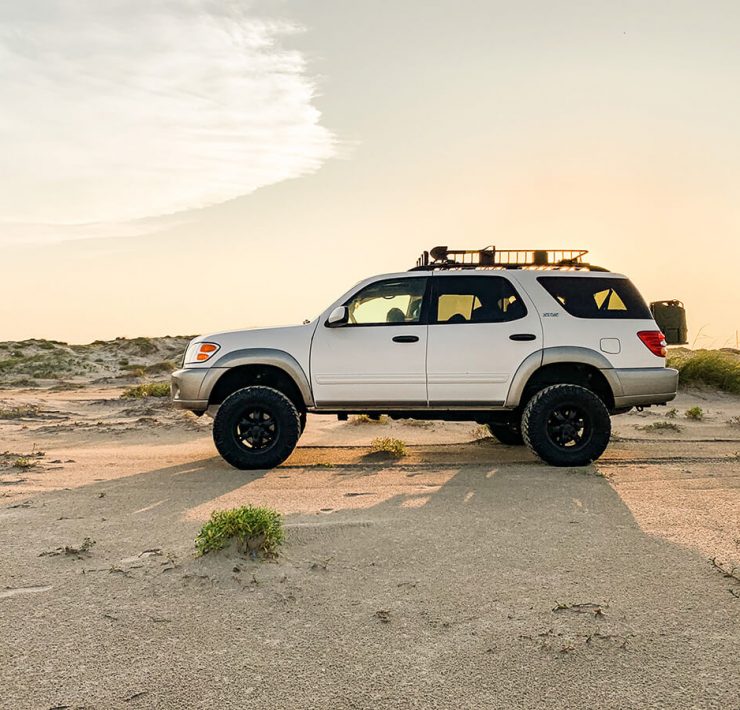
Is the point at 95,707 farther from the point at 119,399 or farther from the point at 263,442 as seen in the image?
the point at 119,399

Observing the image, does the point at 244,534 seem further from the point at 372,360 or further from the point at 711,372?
the point at 711,372

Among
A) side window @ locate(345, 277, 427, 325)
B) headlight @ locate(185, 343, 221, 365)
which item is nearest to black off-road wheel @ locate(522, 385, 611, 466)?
side window @ locate(345, 277, 427, 325)

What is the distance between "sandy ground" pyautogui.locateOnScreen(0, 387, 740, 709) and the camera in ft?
9.61

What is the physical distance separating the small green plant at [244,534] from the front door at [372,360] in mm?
3206

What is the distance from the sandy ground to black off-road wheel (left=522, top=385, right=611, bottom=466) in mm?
198

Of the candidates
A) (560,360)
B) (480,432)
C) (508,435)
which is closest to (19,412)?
(480,432)

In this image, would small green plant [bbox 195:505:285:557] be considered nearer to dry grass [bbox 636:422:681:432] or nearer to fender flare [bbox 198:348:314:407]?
fender flare [bbox 198:348:314:407]

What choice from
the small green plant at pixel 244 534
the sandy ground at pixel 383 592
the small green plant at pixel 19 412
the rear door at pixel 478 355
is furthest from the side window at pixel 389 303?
the small green plant at pixel 19 412

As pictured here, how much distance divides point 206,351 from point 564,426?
154 inches

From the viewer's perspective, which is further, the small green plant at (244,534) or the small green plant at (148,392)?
the small green plant at (148,392)

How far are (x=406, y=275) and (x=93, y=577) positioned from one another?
474cm

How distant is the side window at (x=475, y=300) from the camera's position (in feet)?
25.3

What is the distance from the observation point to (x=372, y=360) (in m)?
7.66

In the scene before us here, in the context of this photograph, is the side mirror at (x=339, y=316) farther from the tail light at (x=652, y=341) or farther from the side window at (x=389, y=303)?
the tail light at (x=652, y=341)
